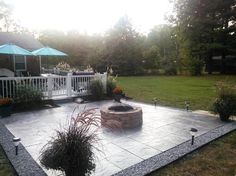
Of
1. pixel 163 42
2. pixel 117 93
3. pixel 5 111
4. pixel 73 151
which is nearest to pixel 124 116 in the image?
pixel 73 151

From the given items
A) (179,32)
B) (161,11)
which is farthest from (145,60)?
(161,11)

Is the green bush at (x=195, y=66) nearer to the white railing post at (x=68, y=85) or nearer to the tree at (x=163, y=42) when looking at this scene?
the tree at (x=163, y=42)

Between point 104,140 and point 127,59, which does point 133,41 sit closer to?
point 127,59

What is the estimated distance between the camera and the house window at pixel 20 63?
13.2 metres

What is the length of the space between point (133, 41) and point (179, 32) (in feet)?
17.7

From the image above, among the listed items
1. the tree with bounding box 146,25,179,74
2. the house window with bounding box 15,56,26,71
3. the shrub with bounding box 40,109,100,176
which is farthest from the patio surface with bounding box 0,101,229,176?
the tree with bounding box 146,25,179,74

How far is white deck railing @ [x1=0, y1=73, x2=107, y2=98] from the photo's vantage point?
680 centimetres

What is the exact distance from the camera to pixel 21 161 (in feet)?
10.4

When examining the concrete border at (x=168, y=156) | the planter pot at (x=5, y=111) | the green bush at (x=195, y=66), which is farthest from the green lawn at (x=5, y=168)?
the green bush at (x=195, y=66)

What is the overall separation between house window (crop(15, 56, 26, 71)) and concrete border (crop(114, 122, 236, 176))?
1233cm

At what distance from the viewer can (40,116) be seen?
5938mm

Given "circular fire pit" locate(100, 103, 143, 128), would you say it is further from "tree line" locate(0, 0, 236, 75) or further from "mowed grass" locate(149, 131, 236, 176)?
"tree line" locate(0, 0, 236, 75)

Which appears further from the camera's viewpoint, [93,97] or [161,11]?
[161,11]

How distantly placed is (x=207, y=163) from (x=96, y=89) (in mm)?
5831
